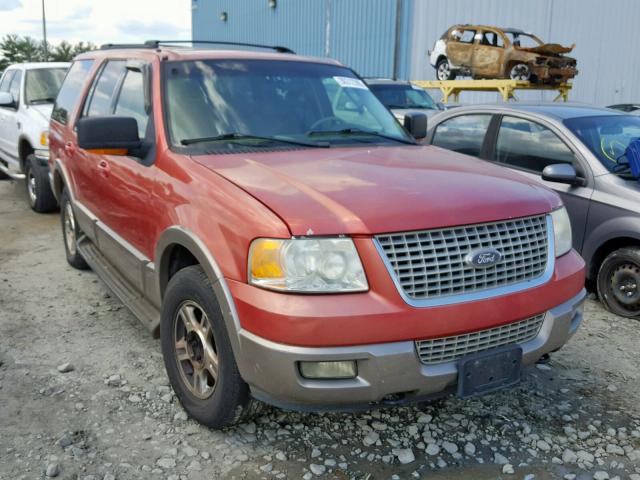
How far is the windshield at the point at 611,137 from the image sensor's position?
4938 millimetres

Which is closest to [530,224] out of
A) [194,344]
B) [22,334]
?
[194,344]

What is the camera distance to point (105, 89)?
4.57m

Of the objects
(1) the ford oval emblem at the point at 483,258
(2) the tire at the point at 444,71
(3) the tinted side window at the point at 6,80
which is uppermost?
(2) the tire at the point at 444,71

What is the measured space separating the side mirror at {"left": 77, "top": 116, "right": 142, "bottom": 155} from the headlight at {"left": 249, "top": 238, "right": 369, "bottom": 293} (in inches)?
54.6

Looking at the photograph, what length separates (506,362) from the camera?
273 centimetres

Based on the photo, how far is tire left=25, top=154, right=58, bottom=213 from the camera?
757 centimetres

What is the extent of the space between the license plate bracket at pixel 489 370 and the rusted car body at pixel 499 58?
1338 cm

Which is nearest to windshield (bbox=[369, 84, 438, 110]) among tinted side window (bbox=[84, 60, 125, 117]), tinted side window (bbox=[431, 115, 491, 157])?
tinted side window (bbox=[431, 115, 491, 157])

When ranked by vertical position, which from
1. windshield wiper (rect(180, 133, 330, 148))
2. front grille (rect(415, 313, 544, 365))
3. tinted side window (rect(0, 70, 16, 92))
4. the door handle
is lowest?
front grille (rect(415, 313, 544, 365))

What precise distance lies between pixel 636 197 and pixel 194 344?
3.44 m

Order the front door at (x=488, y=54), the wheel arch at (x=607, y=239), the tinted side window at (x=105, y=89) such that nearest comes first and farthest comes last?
the tinted side window at (x=105, y=89) → the wheel arch at (x=607, y=239) → the front door at (x=488, y=54)

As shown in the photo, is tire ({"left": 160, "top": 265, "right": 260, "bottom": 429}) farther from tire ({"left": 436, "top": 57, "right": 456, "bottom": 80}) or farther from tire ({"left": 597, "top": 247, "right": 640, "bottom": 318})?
tire ({"left": 436, "top": 57, "right": 456, "bottom": 80})

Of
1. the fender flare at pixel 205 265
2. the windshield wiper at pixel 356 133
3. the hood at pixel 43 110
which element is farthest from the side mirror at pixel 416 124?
the hood at pixel 43 110

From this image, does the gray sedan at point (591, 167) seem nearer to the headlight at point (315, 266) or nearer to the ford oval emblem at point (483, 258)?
the ford oval emblem at point (483, 258)
